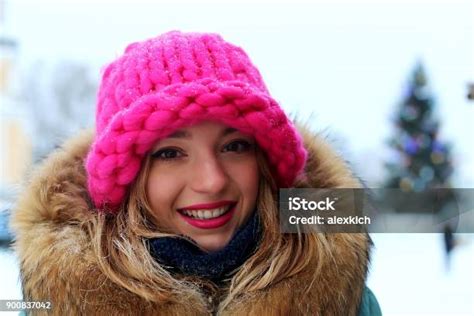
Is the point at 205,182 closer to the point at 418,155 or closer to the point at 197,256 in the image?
the point at 197,256

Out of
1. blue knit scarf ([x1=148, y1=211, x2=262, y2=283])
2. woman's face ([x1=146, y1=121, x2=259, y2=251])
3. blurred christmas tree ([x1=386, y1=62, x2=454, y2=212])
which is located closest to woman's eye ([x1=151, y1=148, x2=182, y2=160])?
woman's face ([x1=146, y1=121, x2=259, y2=251])

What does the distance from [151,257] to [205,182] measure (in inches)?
5.7

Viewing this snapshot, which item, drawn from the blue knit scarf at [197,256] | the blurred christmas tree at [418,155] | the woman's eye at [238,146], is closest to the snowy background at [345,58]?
the blurred christmas tree at [418,155]

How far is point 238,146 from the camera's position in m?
0.95

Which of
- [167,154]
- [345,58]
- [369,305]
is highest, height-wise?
[345,58]

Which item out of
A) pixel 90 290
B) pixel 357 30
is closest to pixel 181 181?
pixel 90 290

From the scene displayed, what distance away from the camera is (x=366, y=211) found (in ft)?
3.36

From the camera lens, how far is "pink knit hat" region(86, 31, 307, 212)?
33.7 inches

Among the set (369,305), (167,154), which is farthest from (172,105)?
(369,305)

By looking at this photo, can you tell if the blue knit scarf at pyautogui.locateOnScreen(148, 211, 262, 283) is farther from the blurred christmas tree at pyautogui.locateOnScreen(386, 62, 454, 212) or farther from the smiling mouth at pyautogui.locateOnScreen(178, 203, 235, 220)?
the blurred christmas tree at pyautogui.locateOnScreen(386, 62, 454, 212)

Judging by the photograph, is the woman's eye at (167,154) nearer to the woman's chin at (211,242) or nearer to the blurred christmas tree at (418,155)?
the woman's chin at (211,242)

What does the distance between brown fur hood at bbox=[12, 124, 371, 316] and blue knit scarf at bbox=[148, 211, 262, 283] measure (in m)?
0.04

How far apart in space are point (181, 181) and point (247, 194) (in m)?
0.11

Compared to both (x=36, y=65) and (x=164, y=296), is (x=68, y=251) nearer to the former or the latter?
(x=164, y=296)
